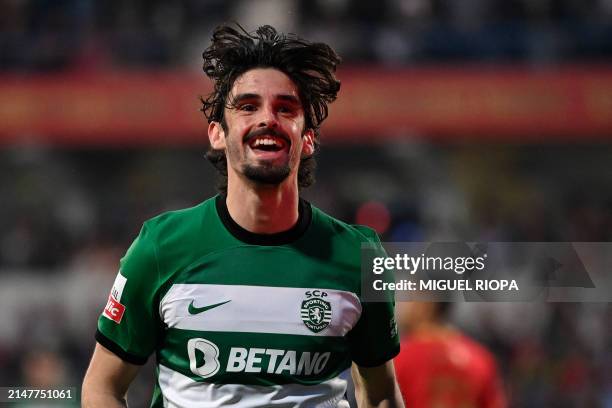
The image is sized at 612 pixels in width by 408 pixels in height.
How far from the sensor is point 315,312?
9.86 feet

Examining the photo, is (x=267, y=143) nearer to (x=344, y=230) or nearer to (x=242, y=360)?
(x=344, y=230)

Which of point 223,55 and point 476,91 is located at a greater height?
point 223,55

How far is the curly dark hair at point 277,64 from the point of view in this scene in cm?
312

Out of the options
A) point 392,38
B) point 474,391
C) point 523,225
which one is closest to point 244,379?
point 474,391

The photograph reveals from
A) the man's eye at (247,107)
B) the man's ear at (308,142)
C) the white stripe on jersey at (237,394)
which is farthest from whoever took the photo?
the man's ear at (308,142)

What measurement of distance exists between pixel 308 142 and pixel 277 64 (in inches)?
9.5

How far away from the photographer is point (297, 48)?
3127 millimetres

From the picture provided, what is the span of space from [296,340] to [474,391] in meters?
2.61

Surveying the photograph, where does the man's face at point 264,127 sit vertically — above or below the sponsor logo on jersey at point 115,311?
above

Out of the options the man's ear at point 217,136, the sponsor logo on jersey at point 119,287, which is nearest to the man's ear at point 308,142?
the man's ear at point 217,136

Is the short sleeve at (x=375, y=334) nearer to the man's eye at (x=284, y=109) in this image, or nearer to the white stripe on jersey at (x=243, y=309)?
the white stripe on jersey at (x=243, y=309)

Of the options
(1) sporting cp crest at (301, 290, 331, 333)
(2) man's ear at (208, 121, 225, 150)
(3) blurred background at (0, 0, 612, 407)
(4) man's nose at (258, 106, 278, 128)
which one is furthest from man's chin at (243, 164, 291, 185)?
(3) blurred background at (0, 0, 612, 407)

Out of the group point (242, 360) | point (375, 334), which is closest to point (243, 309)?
point (242, 360)

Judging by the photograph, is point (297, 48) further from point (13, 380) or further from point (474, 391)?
point (13, 380)
